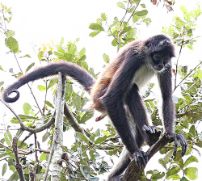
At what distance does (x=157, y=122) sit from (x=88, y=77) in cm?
87

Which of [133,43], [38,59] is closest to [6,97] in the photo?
[38,59]

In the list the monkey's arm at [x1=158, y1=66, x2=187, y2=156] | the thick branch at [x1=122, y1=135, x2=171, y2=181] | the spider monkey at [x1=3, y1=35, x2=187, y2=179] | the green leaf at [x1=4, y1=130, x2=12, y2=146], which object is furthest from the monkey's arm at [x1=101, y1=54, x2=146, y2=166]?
the green leaf at [x1=4, y1=130, x2=12, y2=146]

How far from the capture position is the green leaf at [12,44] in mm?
4552

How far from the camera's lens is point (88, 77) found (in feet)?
17.3

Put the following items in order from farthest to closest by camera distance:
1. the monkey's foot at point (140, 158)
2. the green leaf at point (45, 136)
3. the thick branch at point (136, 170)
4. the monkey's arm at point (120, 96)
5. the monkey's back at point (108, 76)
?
the monkey's back at point (108, 76)
the green leaf at point (45, 136)
the monkey's arm at point (120, 96)
the monkey's foot at point (140, 158)
the thick branch at point (136, 170)

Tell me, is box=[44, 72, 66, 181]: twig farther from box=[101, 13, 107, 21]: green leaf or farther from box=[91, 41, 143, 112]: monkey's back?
box=[101, 13, 107, 21]: green leaf

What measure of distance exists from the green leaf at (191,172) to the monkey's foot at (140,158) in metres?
0.35

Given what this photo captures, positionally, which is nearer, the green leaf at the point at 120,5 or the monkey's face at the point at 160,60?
the monkey's face at the point at 160,60

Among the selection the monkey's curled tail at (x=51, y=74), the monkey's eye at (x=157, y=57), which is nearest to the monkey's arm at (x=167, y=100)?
the monkey's eye at (x=157, y=57)

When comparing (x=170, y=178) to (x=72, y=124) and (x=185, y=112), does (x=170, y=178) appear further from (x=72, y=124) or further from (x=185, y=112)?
(x=72, y=124)

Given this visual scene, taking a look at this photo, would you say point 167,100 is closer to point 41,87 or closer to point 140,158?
point 140,158

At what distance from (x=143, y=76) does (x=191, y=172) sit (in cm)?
136

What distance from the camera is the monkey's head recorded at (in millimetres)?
4843

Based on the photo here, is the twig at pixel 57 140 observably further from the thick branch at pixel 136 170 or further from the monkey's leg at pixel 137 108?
the monkey's leg at pixel 137 108
